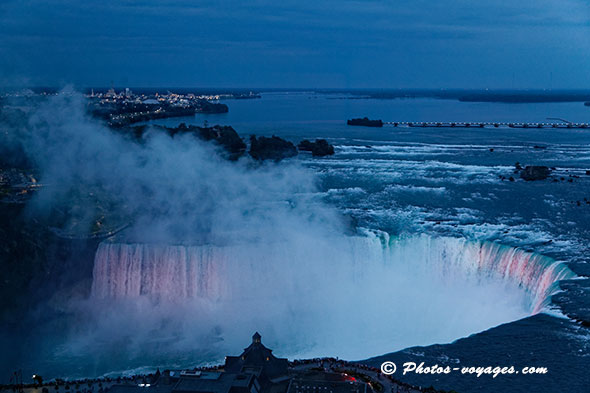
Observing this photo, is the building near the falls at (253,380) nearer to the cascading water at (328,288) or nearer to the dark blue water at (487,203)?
the dark blue water at (487,203)

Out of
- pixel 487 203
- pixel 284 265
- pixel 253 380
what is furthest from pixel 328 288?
pixel 487 203

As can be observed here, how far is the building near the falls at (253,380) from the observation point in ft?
60.0

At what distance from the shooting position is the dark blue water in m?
21.6

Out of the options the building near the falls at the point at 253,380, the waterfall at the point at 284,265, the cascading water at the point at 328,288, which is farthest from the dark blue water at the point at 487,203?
the building near the falls at the point at 253,380

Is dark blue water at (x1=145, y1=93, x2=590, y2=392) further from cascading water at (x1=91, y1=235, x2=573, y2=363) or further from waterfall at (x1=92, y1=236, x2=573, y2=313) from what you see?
waterfall at (x1=92, y1=236, x2=573, y2=313)

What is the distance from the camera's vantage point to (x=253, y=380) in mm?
18781

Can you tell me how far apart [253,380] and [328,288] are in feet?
36.2

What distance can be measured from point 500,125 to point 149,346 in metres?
90.5

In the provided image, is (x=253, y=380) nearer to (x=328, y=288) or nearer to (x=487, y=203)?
(x=328, y=288)

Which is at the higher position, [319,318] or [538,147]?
[538,147]

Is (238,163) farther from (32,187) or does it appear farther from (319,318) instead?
(319,318)

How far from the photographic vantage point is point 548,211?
39.3 meters

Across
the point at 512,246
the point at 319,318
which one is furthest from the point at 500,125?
the point at 319,318

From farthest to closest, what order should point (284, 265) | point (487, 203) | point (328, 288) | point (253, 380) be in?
point (487, 203), point (284, 265), point (328, 288), point (253, 380)
